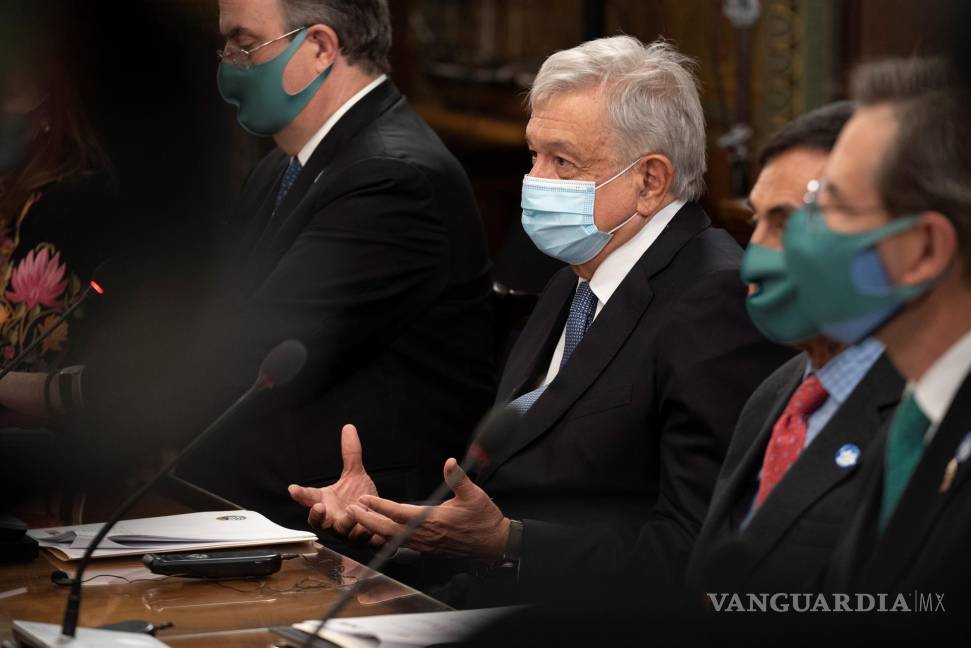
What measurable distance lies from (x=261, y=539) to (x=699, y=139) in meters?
1.06

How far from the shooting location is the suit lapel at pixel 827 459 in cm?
182

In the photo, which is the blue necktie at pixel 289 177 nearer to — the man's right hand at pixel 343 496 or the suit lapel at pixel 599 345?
the man's right hand at pixel 343 496

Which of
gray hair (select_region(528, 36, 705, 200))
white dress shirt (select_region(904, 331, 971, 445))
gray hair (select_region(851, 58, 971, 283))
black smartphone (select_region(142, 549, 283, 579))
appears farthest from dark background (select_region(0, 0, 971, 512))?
black smartphone (select_region(142, 549, 283, 579))

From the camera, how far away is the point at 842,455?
1.82 m

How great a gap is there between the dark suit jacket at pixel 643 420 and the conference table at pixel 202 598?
0.36m

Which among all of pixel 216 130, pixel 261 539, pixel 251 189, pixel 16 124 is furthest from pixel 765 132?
pixel 261 539

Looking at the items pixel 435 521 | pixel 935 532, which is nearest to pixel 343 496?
pixel 435 521

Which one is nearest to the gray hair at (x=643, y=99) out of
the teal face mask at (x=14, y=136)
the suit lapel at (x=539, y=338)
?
the suit lapel at (x=539, y=338)

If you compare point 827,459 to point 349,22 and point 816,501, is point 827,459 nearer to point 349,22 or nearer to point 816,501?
point 816,501

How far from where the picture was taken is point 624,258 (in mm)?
2668

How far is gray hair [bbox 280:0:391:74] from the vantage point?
3379 millimetres

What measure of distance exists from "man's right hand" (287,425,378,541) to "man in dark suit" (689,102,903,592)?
2.32 feet

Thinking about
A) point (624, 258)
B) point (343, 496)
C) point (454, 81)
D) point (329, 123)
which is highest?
point (329, 123)

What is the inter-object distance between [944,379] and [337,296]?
179 centimetres
